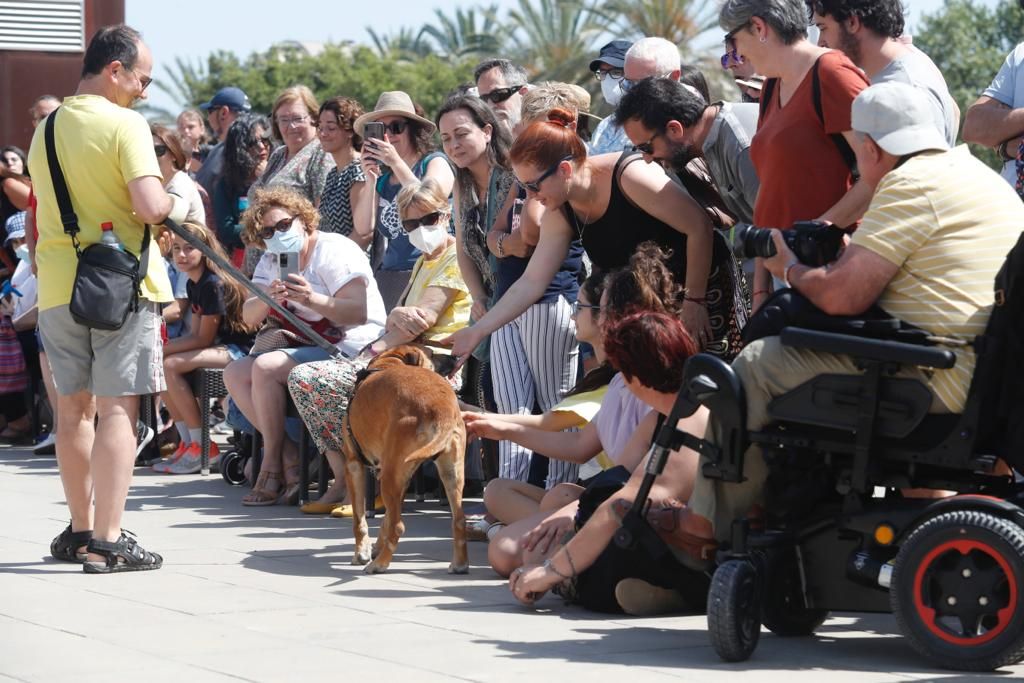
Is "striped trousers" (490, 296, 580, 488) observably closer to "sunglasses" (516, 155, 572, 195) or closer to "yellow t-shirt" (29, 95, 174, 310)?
"sunglasses" (516, 155, 572, 195)

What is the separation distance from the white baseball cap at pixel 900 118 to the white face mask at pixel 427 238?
3645mm

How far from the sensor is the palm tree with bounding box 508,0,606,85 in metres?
44.8

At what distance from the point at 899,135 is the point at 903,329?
24.3 inches

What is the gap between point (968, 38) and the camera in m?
57.1

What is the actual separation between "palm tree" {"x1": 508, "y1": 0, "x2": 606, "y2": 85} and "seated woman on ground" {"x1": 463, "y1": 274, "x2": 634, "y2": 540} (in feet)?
125

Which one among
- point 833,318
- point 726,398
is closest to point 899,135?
point 833,318

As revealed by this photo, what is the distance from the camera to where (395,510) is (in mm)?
6402

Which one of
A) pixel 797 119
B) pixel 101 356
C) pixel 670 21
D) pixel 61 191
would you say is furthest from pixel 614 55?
pixel 670 21

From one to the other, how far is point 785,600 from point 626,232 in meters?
2.01

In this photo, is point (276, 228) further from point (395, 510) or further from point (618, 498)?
point (618, 498)

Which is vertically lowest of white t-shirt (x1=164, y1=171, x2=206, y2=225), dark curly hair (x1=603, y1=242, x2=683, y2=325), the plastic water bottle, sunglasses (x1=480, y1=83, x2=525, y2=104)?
dark curly hair (x1=603, y1=242, x2=683, y2=325)

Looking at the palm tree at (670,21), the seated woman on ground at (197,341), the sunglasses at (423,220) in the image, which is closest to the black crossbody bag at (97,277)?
the sunglasses at (423,220)

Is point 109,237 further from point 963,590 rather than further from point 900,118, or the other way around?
point 963,590

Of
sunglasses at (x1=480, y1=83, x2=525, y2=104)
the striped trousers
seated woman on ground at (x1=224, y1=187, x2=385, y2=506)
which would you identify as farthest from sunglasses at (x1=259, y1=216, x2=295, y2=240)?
the striped trousers
